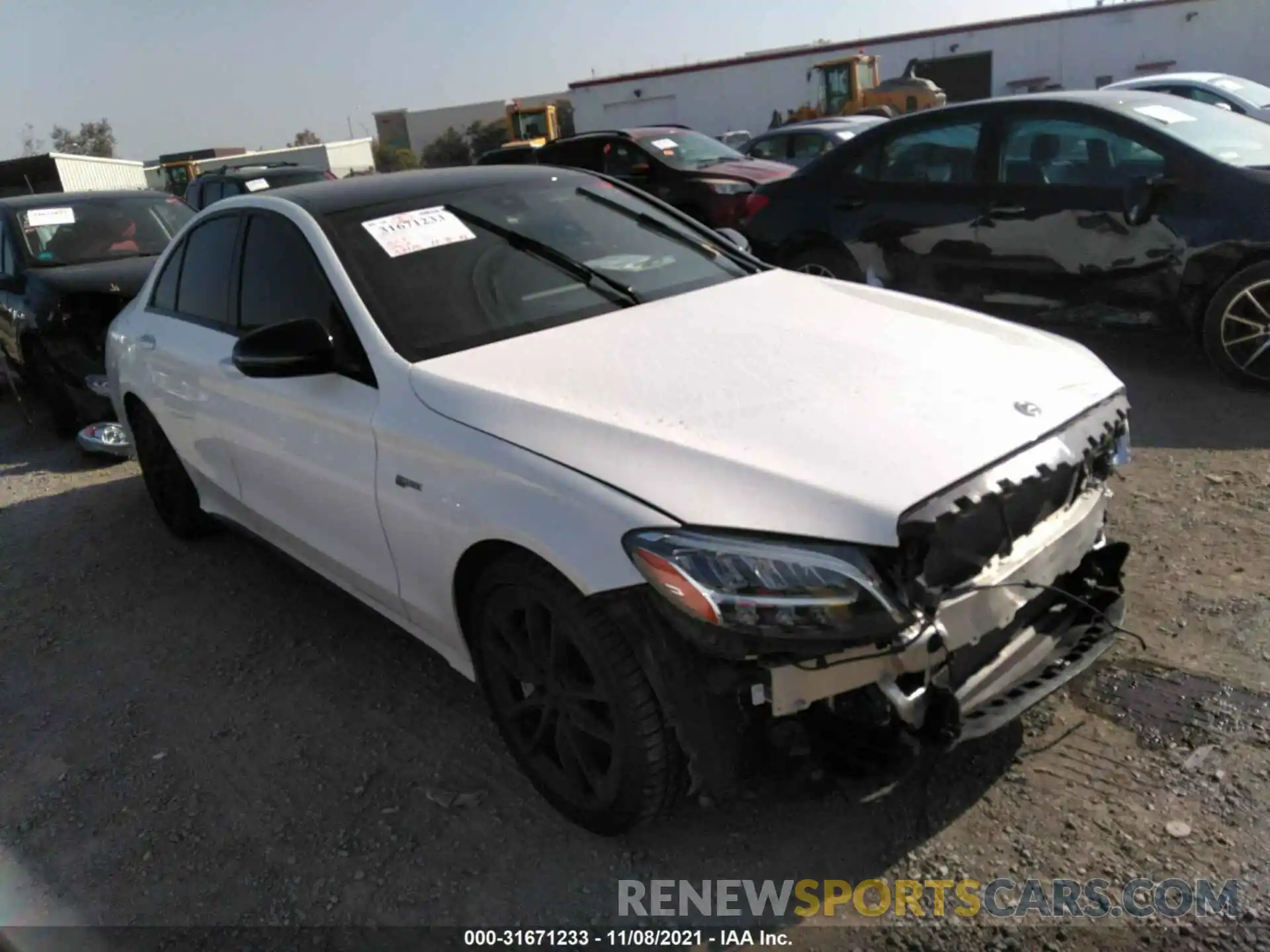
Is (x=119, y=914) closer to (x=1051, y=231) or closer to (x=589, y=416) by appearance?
(x=589, y=416)

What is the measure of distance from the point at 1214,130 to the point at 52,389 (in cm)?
763

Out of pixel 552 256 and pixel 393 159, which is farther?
pixel 393 159

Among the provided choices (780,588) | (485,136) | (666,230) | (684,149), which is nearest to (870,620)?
(780,588)

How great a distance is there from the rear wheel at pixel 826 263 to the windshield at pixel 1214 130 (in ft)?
6.12

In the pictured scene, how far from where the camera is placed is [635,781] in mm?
2418

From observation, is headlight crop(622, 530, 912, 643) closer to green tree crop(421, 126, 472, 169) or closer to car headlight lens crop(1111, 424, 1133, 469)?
car headlight lens crop(1111, 424, 1133, 469)

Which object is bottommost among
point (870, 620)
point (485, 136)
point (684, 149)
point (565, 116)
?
point (485, 136)

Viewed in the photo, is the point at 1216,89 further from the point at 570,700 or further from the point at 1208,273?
the point at 570,700

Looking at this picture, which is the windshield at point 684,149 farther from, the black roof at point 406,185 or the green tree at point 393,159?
the green tree at point 393,159

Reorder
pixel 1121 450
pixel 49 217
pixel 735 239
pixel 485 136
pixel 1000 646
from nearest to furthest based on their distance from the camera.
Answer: pixel 1000 646 → pixel 1121 450 → pixel 735 239 → pixel 49 217 → pixel 485 136

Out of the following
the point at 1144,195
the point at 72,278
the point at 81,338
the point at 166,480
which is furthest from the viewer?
the point at 72,278

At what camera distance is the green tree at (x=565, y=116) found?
50.8 meters

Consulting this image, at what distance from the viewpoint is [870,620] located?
2.09 metres

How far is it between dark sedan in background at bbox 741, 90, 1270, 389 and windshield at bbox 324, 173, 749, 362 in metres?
2.82
